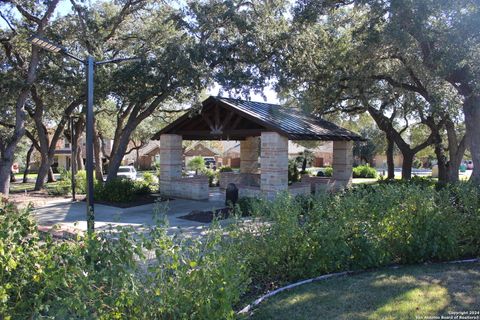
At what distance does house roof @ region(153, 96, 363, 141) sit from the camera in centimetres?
1423

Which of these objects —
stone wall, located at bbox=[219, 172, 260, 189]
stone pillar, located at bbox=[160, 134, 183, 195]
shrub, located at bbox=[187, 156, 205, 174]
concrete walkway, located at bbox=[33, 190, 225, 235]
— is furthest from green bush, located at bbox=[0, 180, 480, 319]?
shrub, located at bbox=[187, 156, 205, 174]

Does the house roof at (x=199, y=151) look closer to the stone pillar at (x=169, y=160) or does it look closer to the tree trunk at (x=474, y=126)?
the stone pillar at (x=169, y=160)

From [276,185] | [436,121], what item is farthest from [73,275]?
[436,121]

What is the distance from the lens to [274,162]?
45.5 ft

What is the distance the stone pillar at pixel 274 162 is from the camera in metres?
13.9

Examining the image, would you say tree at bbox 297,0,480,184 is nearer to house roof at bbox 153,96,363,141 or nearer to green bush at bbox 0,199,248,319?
house roof at bbox 153,96,363,141

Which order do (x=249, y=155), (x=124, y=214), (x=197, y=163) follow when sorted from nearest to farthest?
(x=124, y=214)
(x=249, y=155)
(x=197, y=163)

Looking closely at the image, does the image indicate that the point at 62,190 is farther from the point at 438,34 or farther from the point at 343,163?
the point at 438,34

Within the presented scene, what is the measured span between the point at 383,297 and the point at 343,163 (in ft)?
44.5

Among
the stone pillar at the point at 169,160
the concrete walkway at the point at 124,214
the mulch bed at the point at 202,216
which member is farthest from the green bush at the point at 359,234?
the stone pillar at the point at 169,160

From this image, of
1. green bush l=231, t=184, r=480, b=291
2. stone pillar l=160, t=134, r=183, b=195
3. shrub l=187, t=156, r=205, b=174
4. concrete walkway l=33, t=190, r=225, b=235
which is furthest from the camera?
shrub l=187, t=156, r=205, b=174

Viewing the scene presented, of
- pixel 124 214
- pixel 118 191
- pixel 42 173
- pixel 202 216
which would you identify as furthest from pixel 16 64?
pixel 202 216

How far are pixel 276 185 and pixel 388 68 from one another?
804cm

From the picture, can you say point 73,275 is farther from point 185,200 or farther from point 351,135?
point 351,135
